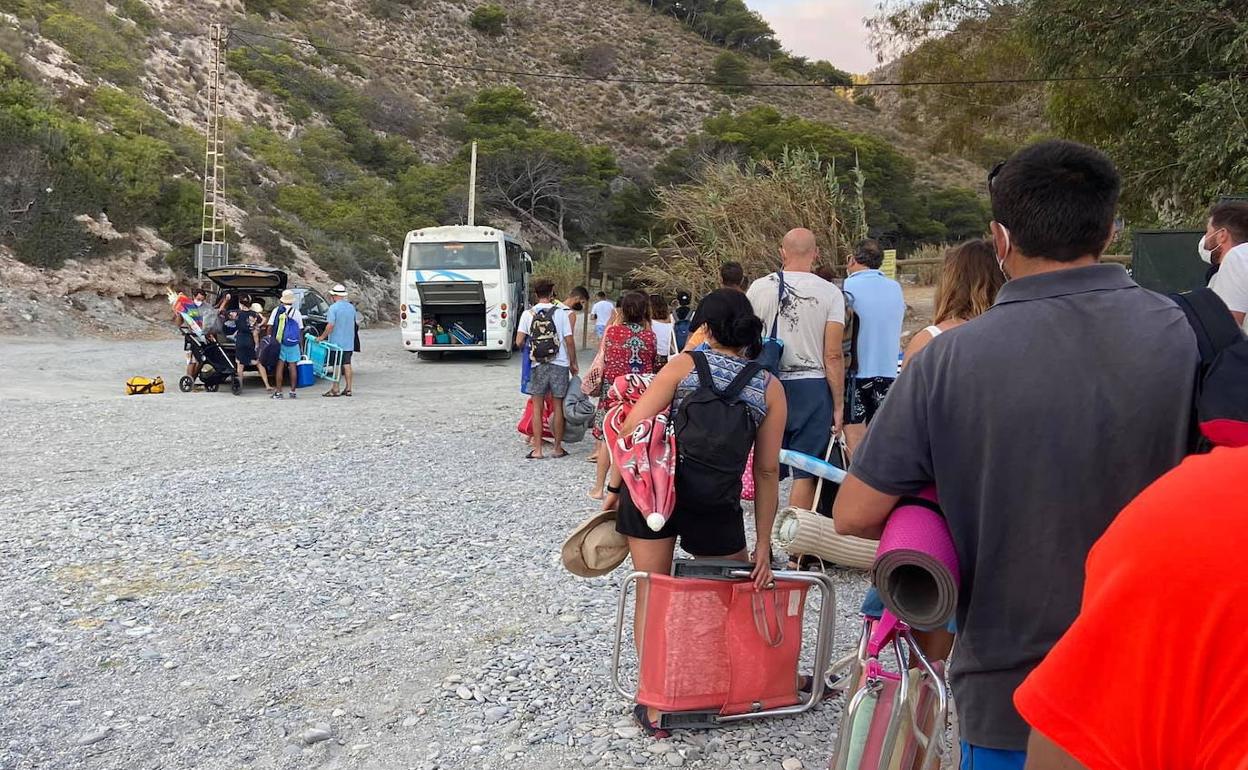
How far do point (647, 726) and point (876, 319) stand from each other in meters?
3.13

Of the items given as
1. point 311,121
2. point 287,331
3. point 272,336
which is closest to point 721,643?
point 287,331

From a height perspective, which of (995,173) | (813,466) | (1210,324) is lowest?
(813,466)

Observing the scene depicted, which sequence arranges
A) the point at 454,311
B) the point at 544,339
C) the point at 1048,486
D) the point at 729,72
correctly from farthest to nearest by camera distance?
the point at 729,72, the point at 454,311, the point at 544,339, the point at 1048,486

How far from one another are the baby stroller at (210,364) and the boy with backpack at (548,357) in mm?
7150

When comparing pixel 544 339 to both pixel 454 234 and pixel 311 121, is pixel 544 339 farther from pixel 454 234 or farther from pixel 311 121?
pixel 311 121

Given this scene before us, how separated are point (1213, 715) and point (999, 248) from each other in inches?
47.3

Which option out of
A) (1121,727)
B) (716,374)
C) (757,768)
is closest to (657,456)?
(716,374)

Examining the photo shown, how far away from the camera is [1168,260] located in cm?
1012

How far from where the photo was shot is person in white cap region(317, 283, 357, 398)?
14.9 meters

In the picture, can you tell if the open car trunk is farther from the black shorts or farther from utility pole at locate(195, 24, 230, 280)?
the black shorts

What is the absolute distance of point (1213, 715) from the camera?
0.94 meters

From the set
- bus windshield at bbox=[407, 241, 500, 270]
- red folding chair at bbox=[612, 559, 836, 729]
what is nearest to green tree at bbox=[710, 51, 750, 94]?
bus windshield at bbox=[407, 241, 500, 270]

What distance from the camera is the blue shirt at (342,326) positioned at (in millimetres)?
14914

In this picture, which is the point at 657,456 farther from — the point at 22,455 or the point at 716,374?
the point at 22,455
